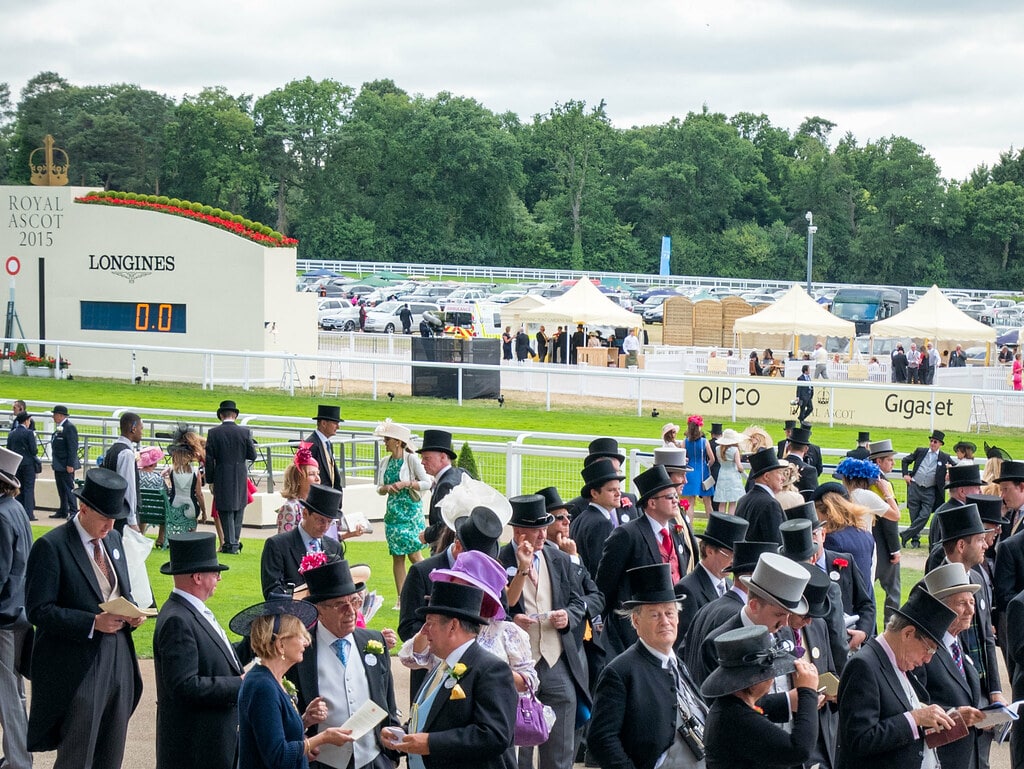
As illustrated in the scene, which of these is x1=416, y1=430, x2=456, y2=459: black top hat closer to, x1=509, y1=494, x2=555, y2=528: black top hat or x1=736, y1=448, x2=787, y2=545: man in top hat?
x1=736, y1=448, x2=787, y2=545: man in top hat

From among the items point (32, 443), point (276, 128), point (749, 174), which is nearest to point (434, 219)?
point (276, 128)

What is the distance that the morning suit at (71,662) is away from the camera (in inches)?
271

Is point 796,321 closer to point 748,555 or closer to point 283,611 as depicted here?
point 748,555

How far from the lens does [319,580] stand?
5855 mm

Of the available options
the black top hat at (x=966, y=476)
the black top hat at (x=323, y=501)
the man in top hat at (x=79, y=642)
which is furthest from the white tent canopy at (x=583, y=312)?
the man in top hat at (x=79, y=642)

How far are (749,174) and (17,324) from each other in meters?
73.5

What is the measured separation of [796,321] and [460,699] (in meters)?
35.5

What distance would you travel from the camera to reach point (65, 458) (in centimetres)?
1678

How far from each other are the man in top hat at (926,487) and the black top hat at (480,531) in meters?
10.4

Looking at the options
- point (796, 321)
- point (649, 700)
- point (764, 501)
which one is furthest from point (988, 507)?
point (796, 321)

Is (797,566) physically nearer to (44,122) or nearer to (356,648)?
(356,648)

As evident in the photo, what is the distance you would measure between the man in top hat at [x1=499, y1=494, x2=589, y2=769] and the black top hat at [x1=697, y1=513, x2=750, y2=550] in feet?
2.66

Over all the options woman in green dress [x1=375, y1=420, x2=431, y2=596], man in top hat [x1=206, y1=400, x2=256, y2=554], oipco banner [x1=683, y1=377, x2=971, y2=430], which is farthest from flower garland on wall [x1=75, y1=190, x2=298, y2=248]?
woman in green dress [x1=375, y1=420, x2=431, y2=596]

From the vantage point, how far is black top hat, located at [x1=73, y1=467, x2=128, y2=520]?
687cm
